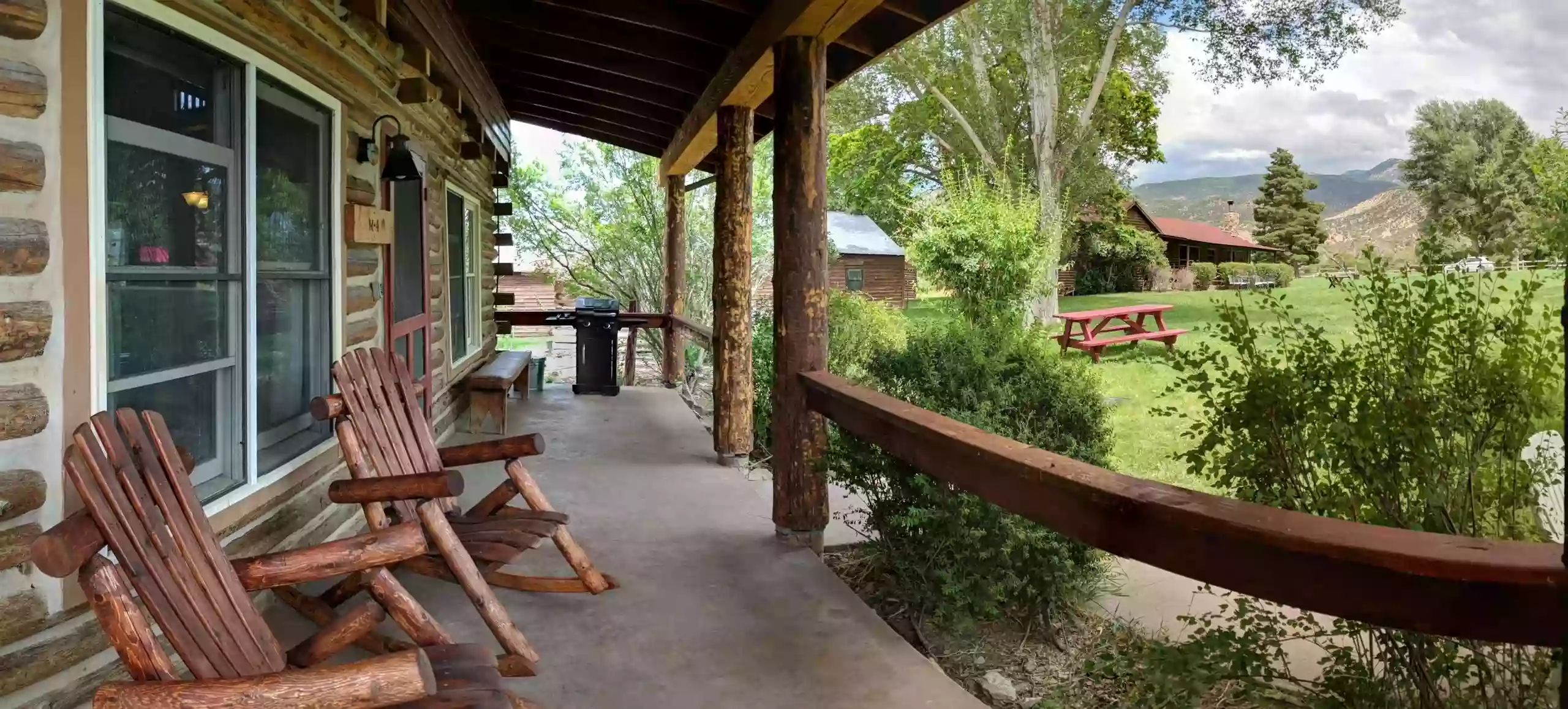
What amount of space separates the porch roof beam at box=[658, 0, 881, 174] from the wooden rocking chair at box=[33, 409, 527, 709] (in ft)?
7.83

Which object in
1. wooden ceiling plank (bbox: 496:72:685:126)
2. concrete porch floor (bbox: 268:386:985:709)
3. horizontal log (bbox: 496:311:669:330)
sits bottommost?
concrete porch floor (bbox: 268:386:985:709)

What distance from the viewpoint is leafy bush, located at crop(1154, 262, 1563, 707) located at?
205cm

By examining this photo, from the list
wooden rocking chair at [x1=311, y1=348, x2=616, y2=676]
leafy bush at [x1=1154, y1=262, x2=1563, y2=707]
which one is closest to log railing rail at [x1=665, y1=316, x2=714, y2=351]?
wooden rocking chair at [x1=311, y1=348, x2=616, y2=676]

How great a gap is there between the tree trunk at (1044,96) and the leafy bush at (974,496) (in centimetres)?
1530

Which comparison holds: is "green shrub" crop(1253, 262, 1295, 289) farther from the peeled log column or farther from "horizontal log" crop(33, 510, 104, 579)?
"horizontal log" crop(33, 510, 104, 579)

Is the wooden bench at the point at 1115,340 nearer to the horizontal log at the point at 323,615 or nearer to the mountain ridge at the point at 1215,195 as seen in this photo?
the horizontal log at the point at 323,615

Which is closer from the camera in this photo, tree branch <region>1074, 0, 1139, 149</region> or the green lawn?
the green lawn

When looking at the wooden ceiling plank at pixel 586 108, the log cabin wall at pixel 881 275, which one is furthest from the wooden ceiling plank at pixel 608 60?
the log cabin wall at pixel 881 275

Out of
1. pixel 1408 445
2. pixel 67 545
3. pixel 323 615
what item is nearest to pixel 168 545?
pixel 67 545

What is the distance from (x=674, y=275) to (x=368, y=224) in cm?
562

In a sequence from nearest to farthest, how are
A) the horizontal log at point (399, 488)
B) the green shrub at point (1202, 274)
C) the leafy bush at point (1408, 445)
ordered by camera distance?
the leafy bush at point (1408, 445) → the horizontal log at point (399, 488) → the green shrub at point (1202, 274)


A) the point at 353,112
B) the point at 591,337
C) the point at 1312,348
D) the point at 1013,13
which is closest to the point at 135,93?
the point at 353,112

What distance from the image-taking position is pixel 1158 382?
42.1ft

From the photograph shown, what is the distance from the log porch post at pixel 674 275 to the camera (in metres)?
8.67
